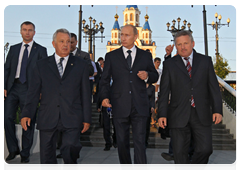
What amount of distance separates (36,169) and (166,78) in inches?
115

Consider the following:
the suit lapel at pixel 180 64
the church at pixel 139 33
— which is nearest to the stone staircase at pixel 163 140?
the suit lapel at pixel 180 64

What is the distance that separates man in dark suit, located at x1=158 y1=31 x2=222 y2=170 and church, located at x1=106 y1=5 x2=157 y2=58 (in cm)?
7562

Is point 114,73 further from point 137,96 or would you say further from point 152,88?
point 152,88

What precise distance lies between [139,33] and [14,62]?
88.0m

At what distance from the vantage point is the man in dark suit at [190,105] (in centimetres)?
423

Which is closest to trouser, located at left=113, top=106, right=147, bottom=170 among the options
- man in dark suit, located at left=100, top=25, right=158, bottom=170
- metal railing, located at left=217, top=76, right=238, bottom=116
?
man in dark suit, located at left=100, top=25, right=158, bottom=170

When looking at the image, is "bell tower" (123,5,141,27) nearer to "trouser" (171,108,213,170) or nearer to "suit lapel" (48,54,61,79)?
"suit lapel" (48,54,61,79)

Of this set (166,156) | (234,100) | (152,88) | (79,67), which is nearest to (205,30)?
(234,100)

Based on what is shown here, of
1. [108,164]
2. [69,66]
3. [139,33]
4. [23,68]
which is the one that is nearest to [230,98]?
[108,164]

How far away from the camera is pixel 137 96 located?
15.5 feet

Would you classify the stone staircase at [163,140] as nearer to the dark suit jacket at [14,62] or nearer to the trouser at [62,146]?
the dark suit jacket at [14,62]

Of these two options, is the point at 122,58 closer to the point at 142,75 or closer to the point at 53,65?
the point at 142,75

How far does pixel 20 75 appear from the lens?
5801 millimetres

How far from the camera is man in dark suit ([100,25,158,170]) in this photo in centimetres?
464
